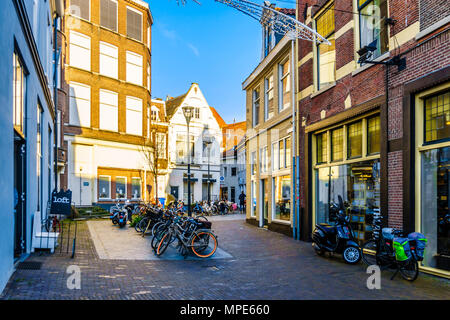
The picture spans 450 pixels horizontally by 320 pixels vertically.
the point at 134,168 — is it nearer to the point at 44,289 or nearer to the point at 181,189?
the point at 181,189

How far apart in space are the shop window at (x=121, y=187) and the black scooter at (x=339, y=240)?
20.7m

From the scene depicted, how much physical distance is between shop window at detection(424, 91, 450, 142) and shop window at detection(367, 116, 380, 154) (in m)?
1.57

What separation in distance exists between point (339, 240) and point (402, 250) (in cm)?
211

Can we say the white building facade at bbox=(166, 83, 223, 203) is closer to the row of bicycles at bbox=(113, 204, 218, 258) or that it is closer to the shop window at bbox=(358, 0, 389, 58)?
the row of bicycles at bbox=(113, 204, 218, 258)

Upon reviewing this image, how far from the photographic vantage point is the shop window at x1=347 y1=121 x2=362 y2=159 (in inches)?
398

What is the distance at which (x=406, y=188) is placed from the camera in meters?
7.99

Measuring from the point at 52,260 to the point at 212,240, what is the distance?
4.01 meters

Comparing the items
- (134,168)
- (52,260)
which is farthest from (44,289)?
(134,168)

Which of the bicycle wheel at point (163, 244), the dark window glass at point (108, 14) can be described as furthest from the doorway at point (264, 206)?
the dark window glass at point (108, 14)

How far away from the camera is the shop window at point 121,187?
27797 mm

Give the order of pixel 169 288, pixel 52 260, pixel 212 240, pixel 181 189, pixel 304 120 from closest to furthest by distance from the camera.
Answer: pixel 169 288, pixel 52 260, pixel 212 240, pixel 304 120, pixel 181 189

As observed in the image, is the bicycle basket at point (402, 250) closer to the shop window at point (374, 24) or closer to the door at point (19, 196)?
A: the shop window at point (374, 24)

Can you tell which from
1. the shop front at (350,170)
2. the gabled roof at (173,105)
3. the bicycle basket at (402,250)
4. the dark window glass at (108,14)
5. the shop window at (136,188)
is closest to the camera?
the bicycle basket at (402,250)

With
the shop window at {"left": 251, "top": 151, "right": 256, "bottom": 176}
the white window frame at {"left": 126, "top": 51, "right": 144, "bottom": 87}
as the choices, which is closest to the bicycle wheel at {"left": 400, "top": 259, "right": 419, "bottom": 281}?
the shop window at {"left": 251, "top": 151, "right": 256, "bottom": 176}
